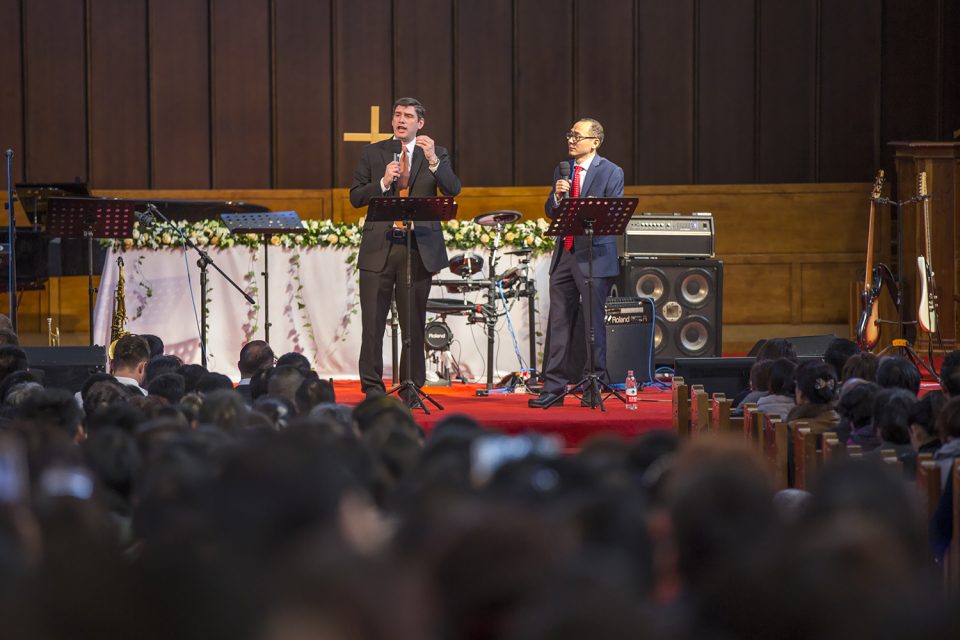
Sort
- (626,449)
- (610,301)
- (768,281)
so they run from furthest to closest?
(768,281) < (610,301) < (626,449)

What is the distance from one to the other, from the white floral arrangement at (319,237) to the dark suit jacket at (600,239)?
1.35 metres

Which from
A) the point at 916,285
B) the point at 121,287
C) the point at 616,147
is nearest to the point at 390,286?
the point at 121,287

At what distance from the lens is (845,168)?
448 inches

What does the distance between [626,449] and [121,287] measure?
6446 millimetres

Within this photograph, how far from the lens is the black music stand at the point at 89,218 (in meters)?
7.18

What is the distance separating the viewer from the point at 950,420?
12.5 ft

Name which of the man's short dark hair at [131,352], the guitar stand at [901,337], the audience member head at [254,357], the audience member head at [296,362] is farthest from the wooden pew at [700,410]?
the man's short dark hair at [131,352]

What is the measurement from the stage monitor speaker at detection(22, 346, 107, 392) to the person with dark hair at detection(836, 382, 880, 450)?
3327 mm

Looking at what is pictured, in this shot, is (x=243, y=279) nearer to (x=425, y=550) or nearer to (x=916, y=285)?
(x=916, y=285)

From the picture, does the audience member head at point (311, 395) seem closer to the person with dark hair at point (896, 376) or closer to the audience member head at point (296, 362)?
the audience member head at point (296, 362)

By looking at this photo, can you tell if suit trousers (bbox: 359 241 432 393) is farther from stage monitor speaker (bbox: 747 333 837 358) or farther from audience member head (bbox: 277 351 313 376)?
stage monitor speaker (bbox: 747 333 837 358)

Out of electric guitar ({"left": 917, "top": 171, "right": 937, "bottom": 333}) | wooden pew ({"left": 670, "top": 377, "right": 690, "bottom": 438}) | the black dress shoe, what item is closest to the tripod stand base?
the black dress shoe

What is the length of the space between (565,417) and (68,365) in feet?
7.97

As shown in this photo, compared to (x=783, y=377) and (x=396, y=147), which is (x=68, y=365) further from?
(x=783, y=377)
